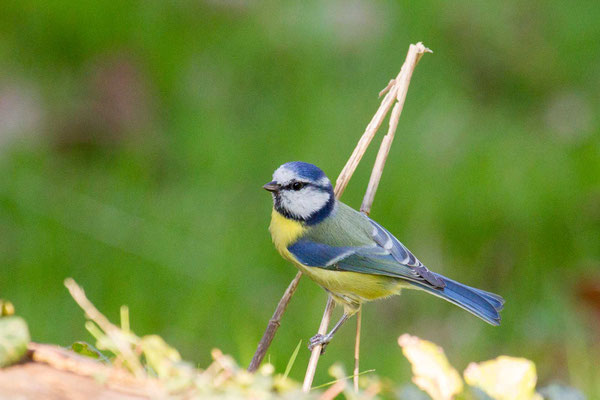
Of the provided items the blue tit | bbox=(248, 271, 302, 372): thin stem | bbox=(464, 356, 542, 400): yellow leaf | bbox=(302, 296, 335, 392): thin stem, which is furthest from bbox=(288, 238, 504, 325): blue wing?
bbox=(464, 356, 542, 400): yellow leaf

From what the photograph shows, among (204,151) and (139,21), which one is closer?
(204,151)

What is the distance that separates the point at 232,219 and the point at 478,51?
126 cm

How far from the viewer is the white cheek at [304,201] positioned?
1.77m

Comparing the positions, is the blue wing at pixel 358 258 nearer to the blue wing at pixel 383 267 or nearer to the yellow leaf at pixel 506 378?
the blue wing at pixel 383 267

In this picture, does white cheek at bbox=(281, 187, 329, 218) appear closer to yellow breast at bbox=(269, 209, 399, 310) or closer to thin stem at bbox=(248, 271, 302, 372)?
yellow breast at bbox=(269, 209, 399, 310)

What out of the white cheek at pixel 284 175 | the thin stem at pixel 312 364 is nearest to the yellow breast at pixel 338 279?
the white cheek at pixel 284 175

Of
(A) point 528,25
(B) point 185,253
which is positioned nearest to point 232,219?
(B) point 185,253

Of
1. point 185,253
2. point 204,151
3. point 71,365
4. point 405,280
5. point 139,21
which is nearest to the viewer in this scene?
point 71,365

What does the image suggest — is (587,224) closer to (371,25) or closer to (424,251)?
(424,251)

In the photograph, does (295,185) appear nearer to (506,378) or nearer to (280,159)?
(280,159)

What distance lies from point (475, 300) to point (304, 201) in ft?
1.48

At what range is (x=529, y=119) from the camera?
2.96 metres

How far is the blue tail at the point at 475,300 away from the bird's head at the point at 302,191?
0.94 ft

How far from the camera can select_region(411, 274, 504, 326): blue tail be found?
5.72 ft
